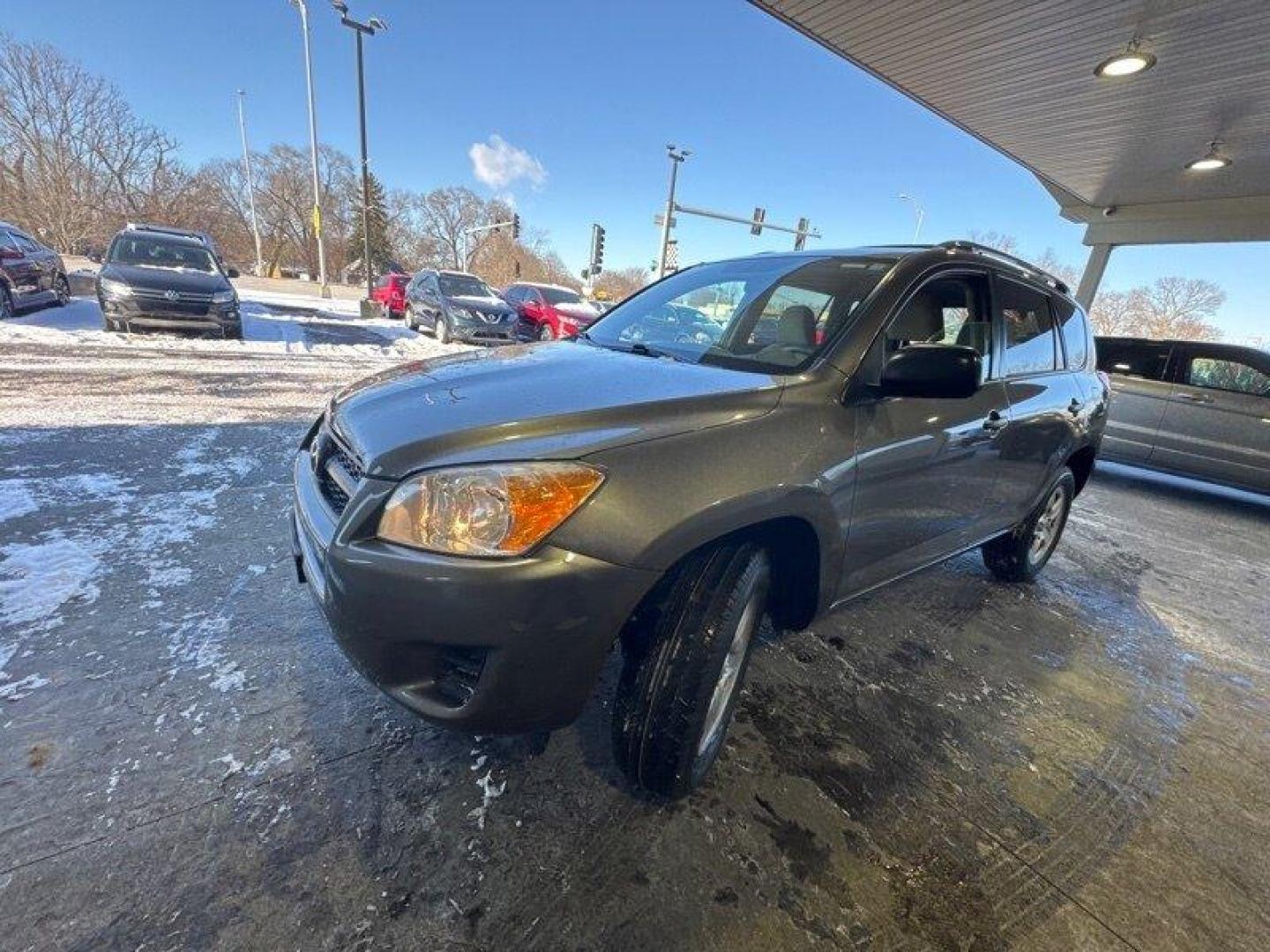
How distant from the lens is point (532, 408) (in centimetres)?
152

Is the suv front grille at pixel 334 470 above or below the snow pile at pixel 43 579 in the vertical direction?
above

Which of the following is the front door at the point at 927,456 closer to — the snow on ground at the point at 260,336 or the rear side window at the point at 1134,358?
the rear side window at the point at 1134,358

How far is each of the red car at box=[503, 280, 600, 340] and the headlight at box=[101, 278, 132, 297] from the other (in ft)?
22.8

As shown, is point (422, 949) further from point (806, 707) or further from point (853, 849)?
point (806, 707)

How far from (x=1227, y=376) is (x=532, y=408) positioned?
8542 millimetres

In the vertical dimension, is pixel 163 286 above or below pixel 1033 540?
above

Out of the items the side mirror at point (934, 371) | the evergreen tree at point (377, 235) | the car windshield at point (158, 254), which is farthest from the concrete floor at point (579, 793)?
the evergreen tree at point (377, 235)

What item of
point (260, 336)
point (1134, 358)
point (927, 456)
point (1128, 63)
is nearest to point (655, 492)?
point (927, 456)

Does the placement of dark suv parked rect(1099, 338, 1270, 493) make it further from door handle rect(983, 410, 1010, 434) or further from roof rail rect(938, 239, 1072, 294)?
door handle rect(983, 410, 1010, 434)

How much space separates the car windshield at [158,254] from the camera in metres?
8.67

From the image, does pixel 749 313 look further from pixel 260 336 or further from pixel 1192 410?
pixel 260 336

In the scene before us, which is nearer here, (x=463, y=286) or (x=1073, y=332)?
(x=1073, y=332)

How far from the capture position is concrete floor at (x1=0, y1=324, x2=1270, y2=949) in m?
1.36

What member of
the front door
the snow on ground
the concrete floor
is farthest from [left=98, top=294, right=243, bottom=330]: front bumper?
the front door
